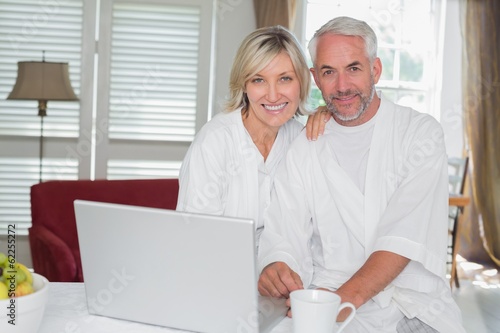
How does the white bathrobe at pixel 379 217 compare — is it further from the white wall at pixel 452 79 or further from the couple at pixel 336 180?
the white wall at pixel 452 79

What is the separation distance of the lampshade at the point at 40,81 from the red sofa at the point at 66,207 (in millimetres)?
788

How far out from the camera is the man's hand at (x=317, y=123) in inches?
79.2

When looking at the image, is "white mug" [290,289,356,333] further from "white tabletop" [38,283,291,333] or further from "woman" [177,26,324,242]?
"woman" [177,26,324,242]

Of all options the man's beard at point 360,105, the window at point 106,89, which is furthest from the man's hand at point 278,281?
the window at point 106,89

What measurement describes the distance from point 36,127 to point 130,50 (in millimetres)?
821

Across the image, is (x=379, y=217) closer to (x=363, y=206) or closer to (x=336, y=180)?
(x=363, y=206)

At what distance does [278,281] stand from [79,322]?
1.64ft

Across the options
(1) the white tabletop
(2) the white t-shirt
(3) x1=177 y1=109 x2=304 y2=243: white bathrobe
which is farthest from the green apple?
(2) the white t-shirt

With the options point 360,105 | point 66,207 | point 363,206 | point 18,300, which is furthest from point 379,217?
point 66,207

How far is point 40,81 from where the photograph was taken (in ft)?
12.9

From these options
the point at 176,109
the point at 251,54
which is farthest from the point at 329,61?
the point at 176,109

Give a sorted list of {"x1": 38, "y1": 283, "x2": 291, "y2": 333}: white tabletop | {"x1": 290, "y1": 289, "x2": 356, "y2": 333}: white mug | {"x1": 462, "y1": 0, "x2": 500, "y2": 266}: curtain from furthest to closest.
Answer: {"x1": 462, "y1": 0, "x2": 500, "y2": 266}: curtain, {"x1": 38, "y1": 283, "x2": 291, "y2": 333}: white tabletop, {"x1": 290, "y1": 289, "x2": 356, "y2": 333}: white mug

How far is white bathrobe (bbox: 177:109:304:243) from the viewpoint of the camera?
6.70 ft

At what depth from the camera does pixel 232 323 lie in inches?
50.0
